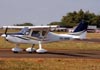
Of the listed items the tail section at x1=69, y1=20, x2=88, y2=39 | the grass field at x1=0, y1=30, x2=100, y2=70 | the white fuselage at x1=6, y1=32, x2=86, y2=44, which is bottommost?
the grass field at x1=0, y1=30, x2=100, y2=70

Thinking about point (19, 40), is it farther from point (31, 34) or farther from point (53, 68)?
point (53, 68)

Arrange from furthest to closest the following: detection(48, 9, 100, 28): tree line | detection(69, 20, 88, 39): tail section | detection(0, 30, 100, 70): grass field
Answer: detection(48, 9, 100, 28): tree line → detection(69, 20, 88, 39): tail section → detection(0, 30, 100, 70): grass field

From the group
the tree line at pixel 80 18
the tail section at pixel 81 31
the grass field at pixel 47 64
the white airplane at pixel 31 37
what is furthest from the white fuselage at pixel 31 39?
the tree line at pixel 80 18

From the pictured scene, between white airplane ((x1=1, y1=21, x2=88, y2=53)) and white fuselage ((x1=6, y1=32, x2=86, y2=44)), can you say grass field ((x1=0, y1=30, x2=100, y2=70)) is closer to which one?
white airplane ((x1=1, y1=21, x2=88, y2=53))

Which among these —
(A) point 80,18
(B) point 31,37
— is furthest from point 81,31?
(A) point 80,18

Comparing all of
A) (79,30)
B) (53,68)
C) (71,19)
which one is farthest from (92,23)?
(53,68)

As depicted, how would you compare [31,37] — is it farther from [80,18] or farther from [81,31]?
[80,18]

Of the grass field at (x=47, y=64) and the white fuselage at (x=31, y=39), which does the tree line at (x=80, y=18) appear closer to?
the white fuselage at (x=31, y=39)

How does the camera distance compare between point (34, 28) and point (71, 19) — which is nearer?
point (34, 28)

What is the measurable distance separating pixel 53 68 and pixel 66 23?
16514 centimetres

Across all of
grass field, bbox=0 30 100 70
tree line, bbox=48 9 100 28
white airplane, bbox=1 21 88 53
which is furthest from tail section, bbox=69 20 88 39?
tree line, bbox=48 9 100 28

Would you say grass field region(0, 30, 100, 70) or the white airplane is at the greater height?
the white airplane

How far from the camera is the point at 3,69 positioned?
17.4 meters

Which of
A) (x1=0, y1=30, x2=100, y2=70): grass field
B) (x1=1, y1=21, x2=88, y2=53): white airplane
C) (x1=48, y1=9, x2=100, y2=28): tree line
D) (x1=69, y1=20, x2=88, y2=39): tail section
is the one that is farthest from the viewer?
(x1=48, y1=9, x2=100, y2=28): tree line
